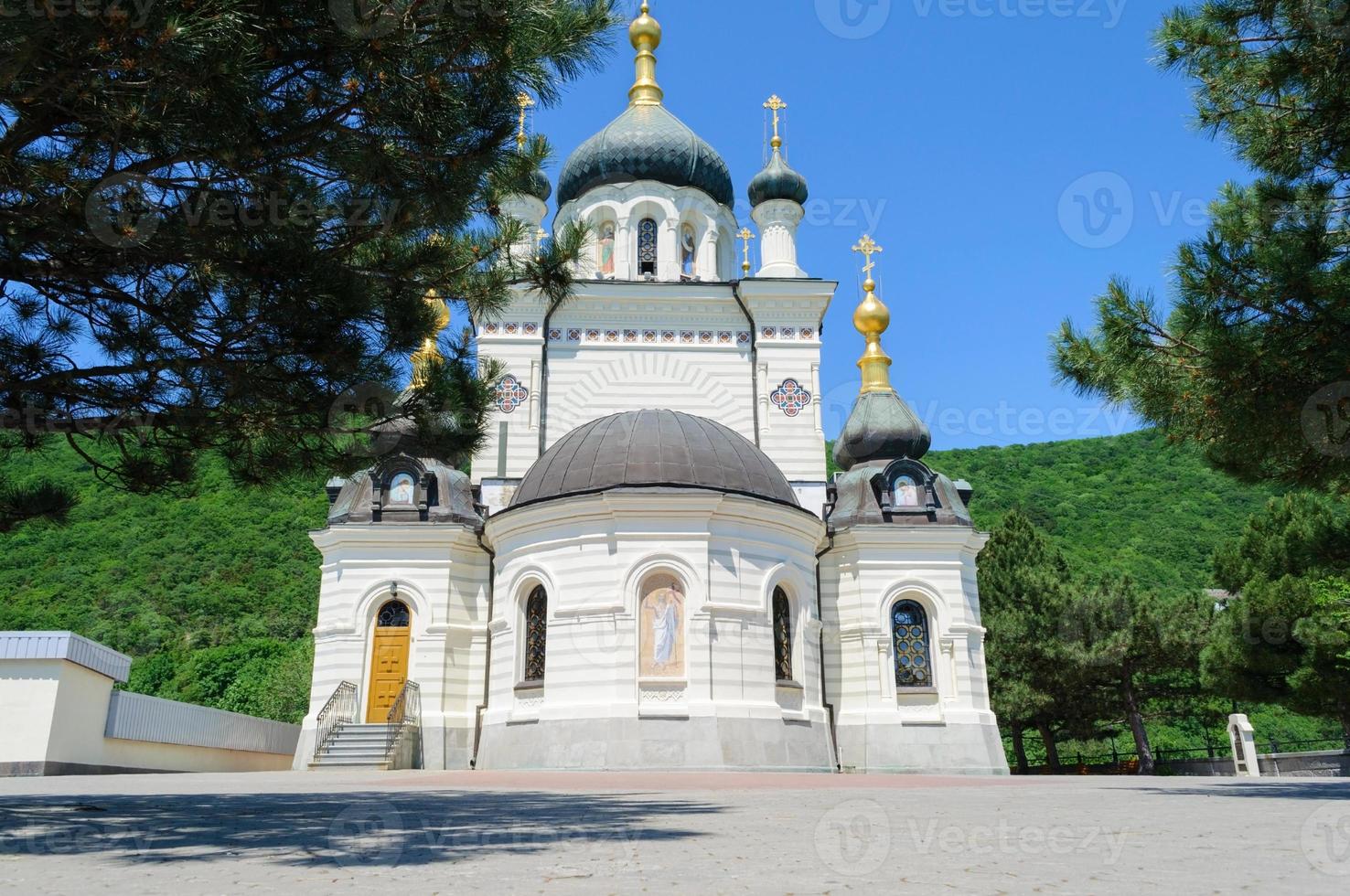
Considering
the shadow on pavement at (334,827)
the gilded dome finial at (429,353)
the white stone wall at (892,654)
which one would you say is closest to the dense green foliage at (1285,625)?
the white stone wall at (892,654)

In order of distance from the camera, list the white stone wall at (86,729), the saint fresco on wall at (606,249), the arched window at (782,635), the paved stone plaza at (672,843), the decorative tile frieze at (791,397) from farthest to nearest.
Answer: the saint fresco on wall at (606,249) < the decorative tile frieze at (791,397) < the arched window at (782,635) < the white stone wall at (86,729) < the paved stone plaza at (672,843)

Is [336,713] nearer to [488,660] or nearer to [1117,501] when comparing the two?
[488,660]

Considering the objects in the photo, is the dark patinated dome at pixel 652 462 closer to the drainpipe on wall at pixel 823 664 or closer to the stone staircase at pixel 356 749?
the drainpipe on wall at pixel 823 664

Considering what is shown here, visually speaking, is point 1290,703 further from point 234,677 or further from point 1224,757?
point 234,677

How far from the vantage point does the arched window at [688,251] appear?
87.6ft

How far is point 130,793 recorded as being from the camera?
1045 cm

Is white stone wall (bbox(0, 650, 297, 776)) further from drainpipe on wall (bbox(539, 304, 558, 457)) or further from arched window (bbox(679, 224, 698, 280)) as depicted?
arched window (bbox(679, 224, 698, 280))

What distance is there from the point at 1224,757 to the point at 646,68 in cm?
2303

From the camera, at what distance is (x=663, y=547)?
18188mm

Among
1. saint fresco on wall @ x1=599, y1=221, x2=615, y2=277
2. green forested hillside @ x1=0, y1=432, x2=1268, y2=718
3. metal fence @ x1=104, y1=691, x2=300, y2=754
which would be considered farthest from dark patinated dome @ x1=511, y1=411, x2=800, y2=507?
green forested hillside @ x1=0, y1=432, x2=1268, y2=718

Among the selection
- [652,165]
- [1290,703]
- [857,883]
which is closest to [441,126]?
[857,883]

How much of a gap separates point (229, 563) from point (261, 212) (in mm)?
42804

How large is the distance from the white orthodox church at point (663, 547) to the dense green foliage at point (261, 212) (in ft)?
25.8

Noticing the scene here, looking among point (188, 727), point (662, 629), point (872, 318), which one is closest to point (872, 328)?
point (872, 318)
